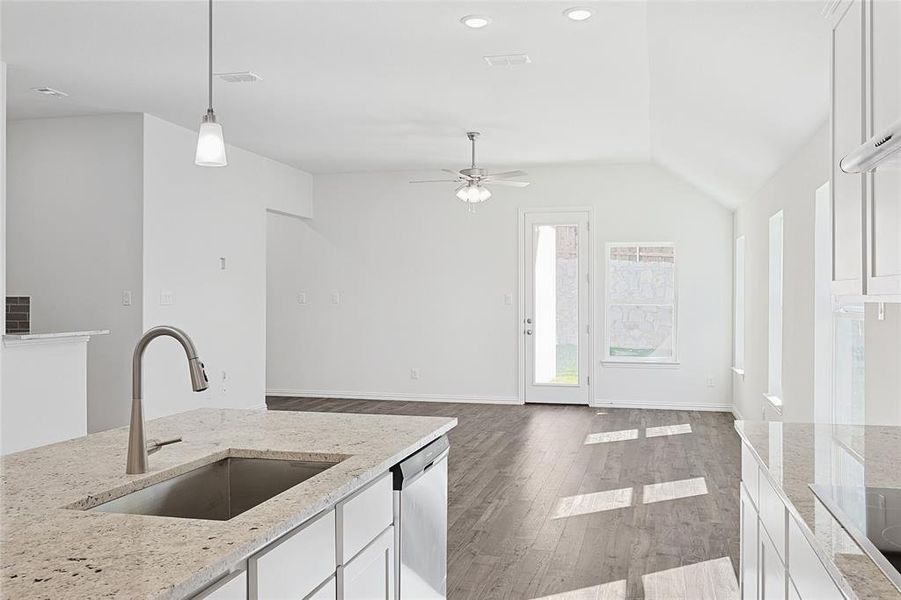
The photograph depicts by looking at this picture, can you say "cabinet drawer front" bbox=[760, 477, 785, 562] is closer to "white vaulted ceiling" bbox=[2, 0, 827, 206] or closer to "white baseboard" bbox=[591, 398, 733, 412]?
"white vaulted ceiling" bbox=[2, 0, 827, 206]

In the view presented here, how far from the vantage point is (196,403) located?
677 cm

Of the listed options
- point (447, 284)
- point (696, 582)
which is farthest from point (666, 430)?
point (696, 582)

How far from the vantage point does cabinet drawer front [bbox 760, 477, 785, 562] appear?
1875 millimetres

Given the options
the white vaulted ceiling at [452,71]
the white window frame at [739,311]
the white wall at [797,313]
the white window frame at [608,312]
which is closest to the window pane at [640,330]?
the white window frame at [608,312]

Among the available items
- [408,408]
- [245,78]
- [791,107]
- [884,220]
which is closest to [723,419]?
[408,408]

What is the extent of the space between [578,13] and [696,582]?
2738mm

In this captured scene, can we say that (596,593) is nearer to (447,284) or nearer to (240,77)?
(240,77)

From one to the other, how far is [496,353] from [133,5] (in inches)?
235

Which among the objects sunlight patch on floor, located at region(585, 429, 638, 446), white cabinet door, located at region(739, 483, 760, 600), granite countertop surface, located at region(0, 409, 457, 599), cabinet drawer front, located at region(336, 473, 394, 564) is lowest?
sunlight patch on floor, located at region(585, 429, 638, 446)

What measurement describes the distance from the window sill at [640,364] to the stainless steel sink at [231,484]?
22.5 ft

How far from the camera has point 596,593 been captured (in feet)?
11.0

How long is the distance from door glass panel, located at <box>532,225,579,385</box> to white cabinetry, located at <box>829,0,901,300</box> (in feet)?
21.0

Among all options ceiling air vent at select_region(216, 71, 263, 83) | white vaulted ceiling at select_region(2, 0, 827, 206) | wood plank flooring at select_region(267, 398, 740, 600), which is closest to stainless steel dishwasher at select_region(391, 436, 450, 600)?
wood plank flooring at select_region(267, 398, 740, 600)

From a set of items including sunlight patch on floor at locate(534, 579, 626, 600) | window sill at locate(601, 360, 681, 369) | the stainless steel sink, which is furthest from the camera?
window sill at locate(601, 360, 681, 369)
